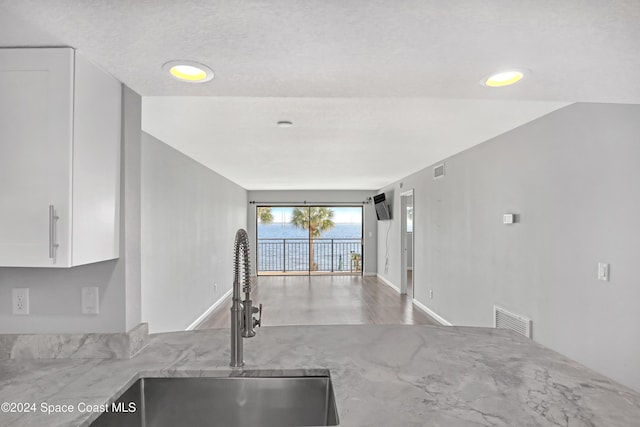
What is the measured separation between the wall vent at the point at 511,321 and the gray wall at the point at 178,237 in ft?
11.0

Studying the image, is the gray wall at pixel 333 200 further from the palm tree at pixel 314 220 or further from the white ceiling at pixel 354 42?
the white ceiling at pixel 354 42

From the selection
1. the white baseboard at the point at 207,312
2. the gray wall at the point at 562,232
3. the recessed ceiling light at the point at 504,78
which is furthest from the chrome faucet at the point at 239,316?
the white baseboard at the point at 207,312

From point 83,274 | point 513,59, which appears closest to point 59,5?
point 83,274

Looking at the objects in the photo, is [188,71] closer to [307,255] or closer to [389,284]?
[389,284]

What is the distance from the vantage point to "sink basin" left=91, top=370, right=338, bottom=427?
126cm

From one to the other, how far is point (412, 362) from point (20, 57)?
1825 mm

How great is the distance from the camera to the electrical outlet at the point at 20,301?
142 cm

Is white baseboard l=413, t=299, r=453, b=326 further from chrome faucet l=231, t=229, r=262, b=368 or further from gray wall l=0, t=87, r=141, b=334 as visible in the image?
gray wall l=0, t=87, r=141, b=334

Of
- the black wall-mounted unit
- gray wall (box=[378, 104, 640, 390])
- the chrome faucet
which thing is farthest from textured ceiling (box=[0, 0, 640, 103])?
the black wall-mounted unit

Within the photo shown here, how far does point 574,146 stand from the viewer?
2484 millimetres

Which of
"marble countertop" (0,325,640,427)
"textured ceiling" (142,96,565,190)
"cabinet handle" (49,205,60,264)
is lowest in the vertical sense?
"marble countertop" (0,325,640,427)

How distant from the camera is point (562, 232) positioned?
2590mm

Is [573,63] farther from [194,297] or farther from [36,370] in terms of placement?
[194,297]

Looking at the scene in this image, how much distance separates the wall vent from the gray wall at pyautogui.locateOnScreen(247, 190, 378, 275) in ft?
19.3
